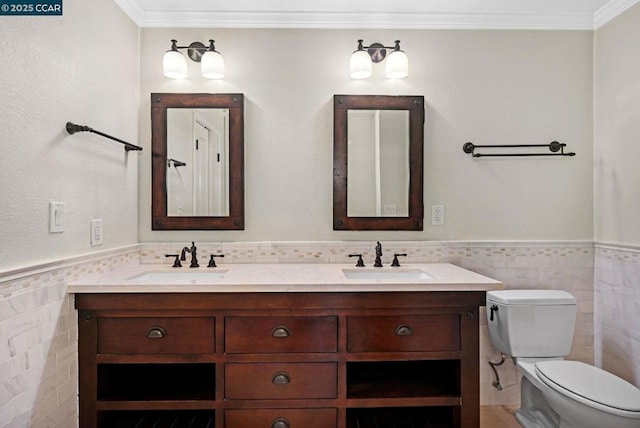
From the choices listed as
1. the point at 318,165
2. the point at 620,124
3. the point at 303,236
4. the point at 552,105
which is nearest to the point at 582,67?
the point at 552,105

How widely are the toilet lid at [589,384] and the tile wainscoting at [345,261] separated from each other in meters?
0.52

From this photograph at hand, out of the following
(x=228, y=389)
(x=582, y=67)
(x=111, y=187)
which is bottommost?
(x=228, y=389)

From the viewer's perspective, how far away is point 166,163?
2.23m

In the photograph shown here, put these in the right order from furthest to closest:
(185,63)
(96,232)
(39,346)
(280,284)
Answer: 1. (185,63)
2. (96,232)
3. (280,284)
4. (39,346)

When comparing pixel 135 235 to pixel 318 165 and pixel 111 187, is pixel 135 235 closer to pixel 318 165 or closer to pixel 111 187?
pixel 111 187

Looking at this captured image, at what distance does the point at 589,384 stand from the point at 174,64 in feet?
8.23

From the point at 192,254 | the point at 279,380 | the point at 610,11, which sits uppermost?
the point at 610,11

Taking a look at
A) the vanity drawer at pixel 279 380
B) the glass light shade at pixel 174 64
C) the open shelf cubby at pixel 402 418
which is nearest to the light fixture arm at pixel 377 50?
the glass light shade at pixel 174 64

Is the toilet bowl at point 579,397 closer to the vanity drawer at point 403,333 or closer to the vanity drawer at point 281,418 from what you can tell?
the vanity drawer at point 403,333

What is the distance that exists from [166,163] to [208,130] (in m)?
0.31

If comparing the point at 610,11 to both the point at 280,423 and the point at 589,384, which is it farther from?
the point at 280,423

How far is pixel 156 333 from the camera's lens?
65.1 inches

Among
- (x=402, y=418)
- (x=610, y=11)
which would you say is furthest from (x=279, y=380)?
(x=610, y=11)

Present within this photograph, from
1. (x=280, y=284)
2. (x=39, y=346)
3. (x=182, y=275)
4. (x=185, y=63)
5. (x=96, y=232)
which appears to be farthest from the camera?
(x=185, y=63)
